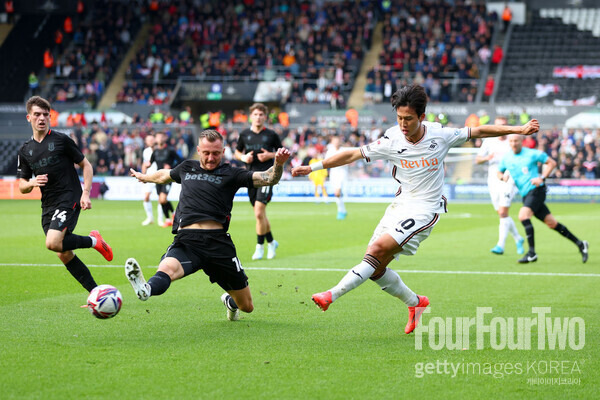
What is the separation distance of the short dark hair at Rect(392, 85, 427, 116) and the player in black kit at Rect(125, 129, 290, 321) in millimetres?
1211

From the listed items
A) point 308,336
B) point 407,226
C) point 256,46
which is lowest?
point 308,336

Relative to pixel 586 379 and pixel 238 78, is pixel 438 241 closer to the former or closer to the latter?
pixel 586 379

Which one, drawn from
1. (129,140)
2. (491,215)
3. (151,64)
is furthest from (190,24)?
(491,215)

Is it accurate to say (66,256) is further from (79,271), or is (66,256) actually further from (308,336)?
(308,336)

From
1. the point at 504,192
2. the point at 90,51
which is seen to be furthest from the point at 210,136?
the point at 90,51

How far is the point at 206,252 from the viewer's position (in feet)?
24.3

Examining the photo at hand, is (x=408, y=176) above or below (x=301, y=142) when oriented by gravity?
above

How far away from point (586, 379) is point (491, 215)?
20.6m

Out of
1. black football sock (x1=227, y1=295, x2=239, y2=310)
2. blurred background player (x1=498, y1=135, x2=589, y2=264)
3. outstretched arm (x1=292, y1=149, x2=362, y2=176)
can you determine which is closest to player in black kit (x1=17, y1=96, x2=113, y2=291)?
black football sock (x1=227, y1=295, x2=239, y2=310)

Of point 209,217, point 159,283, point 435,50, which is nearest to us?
point 159,283

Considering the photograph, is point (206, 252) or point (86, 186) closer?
point (206, 252)

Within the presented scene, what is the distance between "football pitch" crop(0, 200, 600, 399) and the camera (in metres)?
5.49

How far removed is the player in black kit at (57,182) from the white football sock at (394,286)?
3208 mm

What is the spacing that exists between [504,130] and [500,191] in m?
7.74
